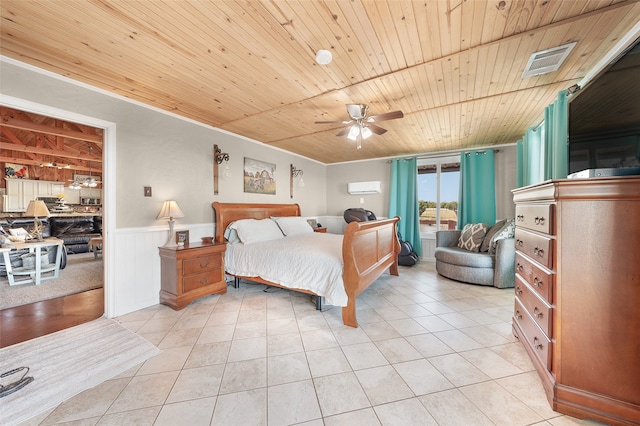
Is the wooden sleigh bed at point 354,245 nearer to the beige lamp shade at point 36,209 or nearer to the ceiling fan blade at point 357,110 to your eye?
the ceiling fan blade at point 357,110

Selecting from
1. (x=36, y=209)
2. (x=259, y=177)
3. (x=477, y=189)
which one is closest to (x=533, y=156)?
(x=477, y=189)

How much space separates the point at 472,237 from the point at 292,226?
10.2ft

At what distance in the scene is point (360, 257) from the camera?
261 cm

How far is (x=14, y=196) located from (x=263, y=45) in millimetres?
10979

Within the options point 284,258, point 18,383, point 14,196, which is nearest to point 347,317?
point 284,258

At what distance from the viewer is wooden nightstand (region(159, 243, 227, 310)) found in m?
2.76

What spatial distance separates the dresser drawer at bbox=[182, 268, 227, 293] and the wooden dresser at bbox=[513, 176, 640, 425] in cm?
325

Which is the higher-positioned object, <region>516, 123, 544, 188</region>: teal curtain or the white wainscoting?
<region>516, 123, 544, 188</region>: teal curtain

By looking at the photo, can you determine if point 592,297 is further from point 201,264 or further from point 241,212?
point 241,212

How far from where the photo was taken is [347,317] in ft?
7.77

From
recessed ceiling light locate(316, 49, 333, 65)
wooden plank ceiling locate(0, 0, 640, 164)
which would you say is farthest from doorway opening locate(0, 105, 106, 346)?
recessed ceiling light locate(316, 49, 333, 65)

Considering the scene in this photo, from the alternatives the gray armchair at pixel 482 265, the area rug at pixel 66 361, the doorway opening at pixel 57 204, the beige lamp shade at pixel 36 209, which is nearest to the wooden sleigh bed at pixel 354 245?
the gray armchair at pixel 482 265

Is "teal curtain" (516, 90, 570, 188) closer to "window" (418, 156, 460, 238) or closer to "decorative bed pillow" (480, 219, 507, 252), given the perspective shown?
"decorative bed pillow" (480, 219, 507, 252)

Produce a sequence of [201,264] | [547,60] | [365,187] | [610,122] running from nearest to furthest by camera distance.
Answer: [610,122], [547,60], [201,264], [365,187]
